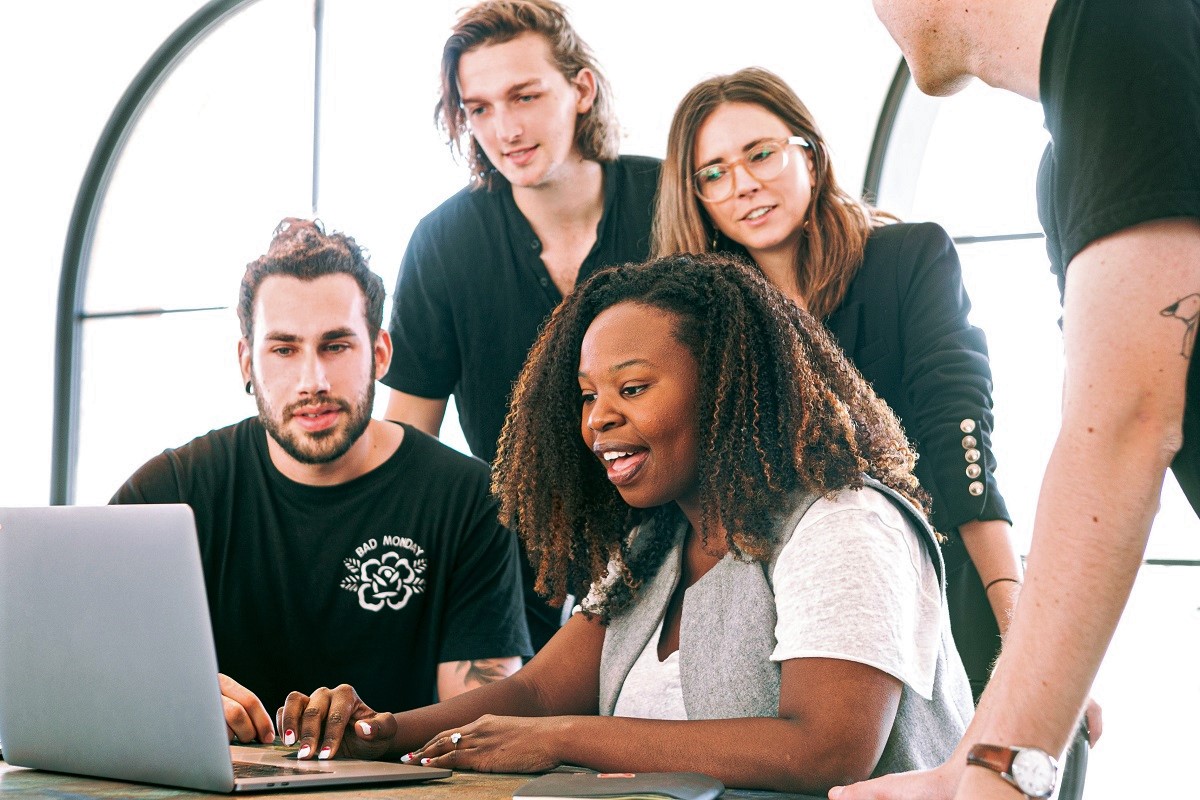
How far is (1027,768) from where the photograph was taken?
81cm

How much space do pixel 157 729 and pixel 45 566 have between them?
0.74 feet

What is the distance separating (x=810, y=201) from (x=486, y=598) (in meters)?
0.88

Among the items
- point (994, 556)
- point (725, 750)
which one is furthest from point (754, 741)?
point (994, 556)

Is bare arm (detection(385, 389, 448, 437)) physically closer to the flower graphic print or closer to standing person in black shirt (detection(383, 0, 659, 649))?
standing person in black shirt (detection(383, 0, 659, 649))

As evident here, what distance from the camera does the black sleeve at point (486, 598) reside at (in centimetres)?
205

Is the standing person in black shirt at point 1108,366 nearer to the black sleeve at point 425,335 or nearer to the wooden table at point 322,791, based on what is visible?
the wooden table at point 322,791

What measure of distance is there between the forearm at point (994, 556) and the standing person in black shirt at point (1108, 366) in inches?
43.8

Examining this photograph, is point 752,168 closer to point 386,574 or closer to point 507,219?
point 507,219

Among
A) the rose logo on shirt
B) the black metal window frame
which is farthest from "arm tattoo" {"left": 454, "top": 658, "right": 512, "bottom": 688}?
the black metal window frame

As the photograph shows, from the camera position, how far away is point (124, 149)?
205 inches

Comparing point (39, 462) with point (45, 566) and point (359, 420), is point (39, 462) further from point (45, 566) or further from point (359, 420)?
point (45, 566)

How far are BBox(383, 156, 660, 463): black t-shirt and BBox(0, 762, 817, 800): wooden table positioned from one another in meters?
1.23

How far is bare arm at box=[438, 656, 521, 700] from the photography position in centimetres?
201

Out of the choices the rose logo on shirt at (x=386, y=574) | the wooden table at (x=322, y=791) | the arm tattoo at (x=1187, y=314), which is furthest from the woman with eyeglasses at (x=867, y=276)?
the arm tattoo at (x=1187, y=314)
